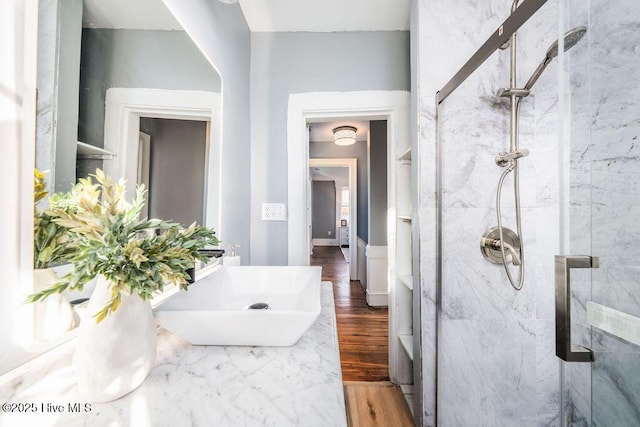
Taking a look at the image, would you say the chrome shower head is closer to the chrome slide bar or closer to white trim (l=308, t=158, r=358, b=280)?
the chrome slide bar

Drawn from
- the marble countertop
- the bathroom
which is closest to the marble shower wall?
the bathroom

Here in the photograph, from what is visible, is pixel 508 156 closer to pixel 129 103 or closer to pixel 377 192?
pixel 129 103

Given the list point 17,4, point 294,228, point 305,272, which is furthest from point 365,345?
point 17,4

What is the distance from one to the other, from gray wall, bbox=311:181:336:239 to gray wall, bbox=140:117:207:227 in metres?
8.13

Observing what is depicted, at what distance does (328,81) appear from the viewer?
1689 millimetres

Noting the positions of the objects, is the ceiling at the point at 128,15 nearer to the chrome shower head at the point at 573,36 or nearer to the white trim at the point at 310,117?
the white trim at the point at 310,117

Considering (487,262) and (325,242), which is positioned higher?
(487,262)

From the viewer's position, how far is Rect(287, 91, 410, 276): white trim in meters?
1.67

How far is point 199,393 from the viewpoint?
46cm

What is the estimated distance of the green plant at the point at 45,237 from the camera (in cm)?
47

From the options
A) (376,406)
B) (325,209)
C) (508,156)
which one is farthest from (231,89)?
(325,209)

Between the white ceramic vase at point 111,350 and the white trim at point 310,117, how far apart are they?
125 cm

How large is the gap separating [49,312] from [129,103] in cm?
54

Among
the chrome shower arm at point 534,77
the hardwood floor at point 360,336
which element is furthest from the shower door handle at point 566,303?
the hardwood floor at point 360,336
